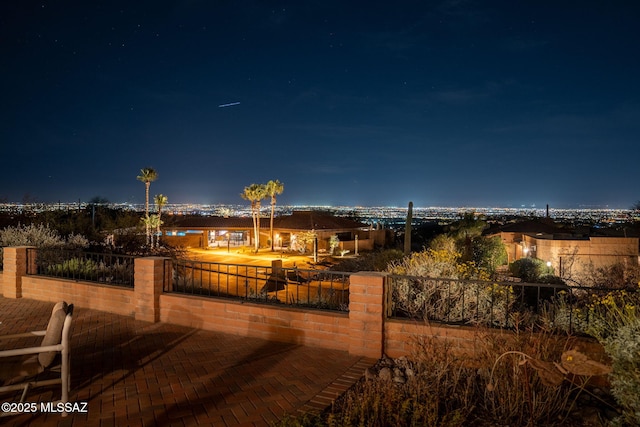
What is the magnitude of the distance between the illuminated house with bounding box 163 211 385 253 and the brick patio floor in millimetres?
31743

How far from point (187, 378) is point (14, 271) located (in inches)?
269

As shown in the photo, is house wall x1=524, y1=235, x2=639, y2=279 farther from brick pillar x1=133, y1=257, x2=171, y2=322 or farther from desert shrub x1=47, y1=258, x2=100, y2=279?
desert shrub x1=47, y1=258, x2=100, y2=279

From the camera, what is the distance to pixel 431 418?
11.8 ft

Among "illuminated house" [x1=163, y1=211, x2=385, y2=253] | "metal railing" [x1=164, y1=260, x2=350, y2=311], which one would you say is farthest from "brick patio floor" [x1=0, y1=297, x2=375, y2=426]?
"illuminated house" [x1=163, y1=211, x2=385, y2=253]

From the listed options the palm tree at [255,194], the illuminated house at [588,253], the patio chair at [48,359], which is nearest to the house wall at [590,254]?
the illuminated house at [588,253]

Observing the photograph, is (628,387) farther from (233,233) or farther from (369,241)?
(233,233)

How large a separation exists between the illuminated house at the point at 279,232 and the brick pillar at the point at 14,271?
29244 mm

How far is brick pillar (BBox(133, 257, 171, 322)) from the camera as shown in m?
7.46

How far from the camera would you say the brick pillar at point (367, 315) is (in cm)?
579

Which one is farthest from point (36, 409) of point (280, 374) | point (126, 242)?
point (126, 242)

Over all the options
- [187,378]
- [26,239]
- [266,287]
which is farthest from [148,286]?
[26,239]

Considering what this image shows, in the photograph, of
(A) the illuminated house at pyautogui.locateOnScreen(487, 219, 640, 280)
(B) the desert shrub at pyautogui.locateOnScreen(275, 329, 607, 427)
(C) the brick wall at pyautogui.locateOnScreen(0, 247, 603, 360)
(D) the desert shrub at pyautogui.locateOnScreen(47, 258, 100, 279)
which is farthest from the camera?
(A) the illuminated house at pyautogui.locateOnScreen(487, 219, 640, 280)

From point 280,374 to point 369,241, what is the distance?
119 ft

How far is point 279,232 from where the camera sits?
42.7m
